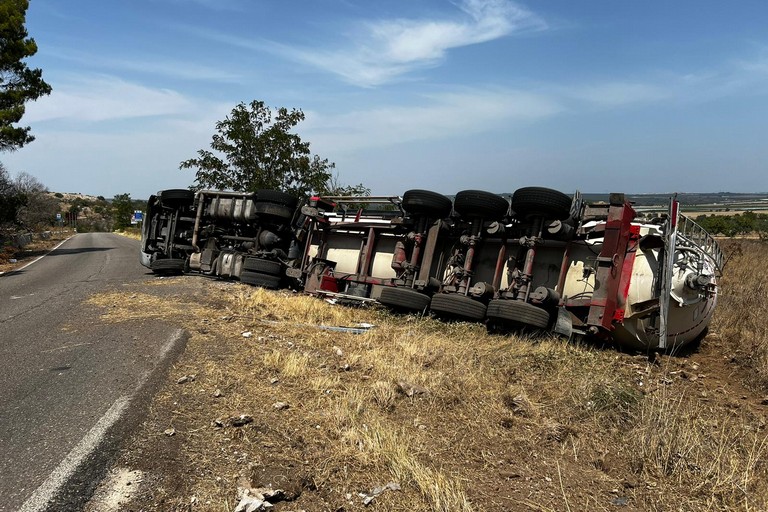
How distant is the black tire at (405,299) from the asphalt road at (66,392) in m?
3.05

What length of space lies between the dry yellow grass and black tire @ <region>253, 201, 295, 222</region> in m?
4.79

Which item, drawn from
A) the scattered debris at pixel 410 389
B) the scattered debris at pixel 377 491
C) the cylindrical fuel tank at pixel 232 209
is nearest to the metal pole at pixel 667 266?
the scattered debris at pixel 410 389

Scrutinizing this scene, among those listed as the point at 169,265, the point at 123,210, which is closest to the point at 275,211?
the point at 169,265

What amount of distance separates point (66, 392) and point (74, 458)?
148 cm

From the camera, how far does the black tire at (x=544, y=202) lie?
23.1ft

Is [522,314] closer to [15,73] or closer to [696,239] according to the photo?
[696,239]

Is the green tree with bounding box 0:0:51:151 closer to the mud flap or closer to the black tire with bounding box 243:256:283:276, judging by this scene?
the black tire with bounding box 243:256:283:276

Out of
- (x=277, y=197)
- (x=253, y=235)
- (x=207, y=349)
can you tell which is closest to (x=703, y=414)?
(x=207, y=349)

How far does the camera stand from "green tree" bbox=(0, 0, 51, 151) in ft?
65.1

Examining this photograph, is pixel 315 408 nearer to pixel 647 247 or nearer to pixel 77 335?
pixel 77 335

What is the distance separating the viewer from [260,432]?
3.89 metres

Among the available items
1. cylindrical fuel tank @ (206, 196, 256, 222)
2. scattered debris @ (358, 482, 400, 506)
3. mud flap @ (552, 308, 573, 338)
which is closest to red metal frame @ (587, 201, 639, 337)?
mud flap @ (552, 308, 573, 338)

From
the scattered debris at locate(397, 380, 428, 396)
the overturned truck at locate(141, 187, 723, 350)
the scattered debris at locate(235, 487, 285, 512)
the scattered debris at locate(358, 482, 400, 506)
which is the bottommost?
the scattered debris at locate(235, 487, 285, 512)

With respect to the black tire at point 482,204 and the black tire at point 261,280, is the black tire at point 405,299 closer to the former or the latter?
the black tire at point 482,204
